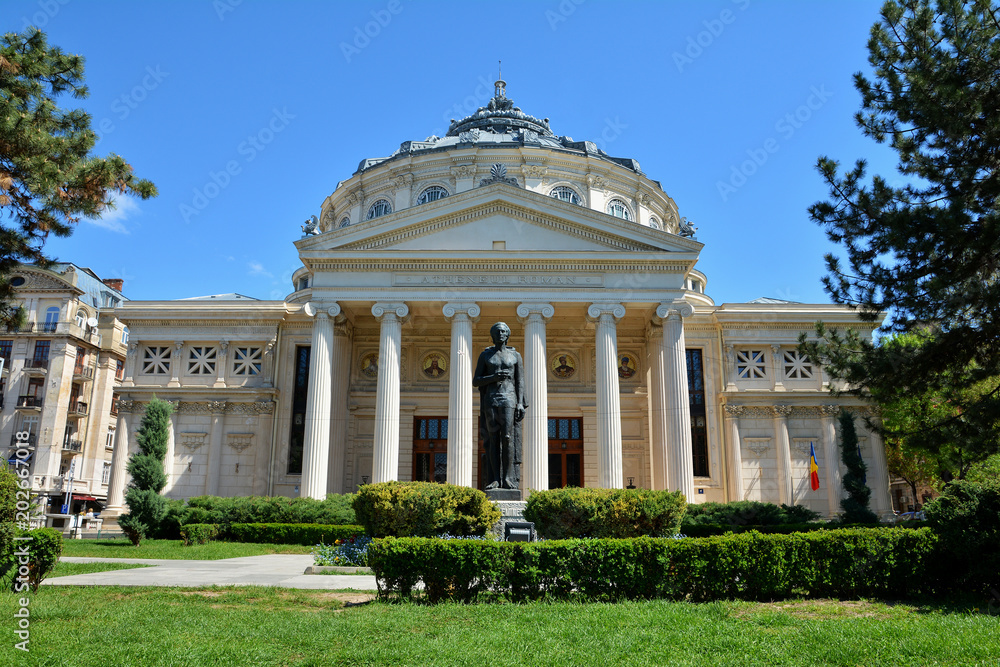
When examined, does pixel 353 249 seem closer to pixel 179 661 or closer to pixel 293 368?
pixel 293 368

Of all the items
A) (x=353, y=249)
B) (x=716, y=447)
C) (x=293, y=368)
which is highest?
(x=353, y=249)

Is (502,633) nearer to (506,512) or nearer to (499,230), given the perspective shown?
(506,512)

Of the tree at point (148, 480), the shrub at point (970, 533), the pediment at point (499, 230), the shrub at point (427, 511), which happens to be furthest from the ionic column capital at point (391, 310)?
the shrub at point (970, 533)

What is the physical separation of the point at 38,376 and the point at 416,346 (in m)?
29.1

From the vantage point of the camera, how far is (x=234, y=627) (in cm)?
790

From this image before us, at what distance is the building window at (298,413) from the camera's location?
37219 mm

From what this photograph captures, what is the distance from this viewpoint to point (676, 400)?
31688 mm

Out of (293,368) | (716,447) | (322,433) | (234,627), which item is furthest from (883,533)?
(293,368)

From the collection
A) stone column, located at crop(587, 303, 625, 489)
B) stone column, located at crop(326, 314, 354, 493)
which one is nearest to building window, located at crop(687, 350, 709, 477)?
stone column, located at crop(587, 303, 625, 489)

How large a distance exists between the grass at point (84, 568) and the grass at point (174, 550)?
132 inches

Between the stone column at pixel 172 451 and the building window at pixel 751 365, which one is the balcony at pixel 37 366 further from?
the building window at pixel 751 365

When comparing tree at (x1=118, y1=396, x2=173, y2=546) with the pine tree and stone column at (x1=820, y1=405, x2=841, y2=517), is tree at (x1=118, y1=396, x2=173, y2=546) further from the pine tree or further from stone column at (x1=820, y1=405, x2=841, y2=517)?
stone column at (x1=820, y1=405, x2=841, y2=517)

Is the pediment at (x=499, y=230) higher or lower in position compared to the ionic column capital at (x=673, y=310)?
higher

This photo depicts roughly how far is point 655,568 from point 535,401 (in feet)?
68.7
